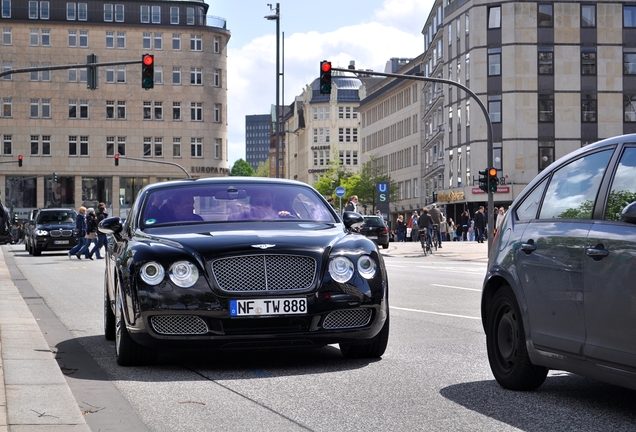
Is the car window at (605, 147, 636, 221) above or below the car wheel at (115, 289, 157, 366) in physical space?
above

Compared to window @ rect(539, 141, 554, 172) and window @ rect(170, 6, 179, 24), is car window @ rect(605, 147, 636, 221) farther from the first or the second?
window @ rect(170, 6, 179, 24)

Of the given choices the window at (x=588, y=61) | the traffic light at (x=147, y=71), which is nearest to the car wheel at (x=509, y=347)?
the traffic light at (x=147, y=71)

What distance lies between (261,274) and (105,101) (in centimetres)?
9250

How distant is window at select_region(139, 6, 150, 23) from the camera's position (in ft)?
323

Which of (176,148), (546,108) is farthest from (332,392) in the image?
(176,148)

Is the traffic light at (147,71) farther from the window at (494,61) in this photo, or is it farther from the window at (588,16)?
the window at (588,16)

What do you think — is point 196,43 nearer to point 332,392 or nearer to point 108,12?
point 108,12

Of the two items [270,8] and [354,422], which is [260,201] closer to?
[354,422]

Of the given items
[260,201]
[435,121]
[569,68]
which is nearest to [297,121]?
[435,121]

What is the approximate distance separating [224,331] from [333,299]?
822 millimetres

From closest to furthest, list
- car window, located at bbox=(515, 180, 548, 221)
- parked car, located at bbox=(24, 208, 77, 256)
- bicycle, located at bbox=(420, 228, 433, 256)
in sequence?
car window, located at bbox=(515, 180, 548, 221), parked car, located at bbox=(24, 208, 77, 256), bicycle, located at bbox=(420, 228, 433, 256)

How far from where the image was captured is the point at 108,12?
9800 cm

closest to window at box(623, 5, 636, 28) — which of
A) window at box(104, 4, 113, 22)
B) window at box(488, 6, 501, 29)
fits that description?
window at box(488, 6, 501, 29)

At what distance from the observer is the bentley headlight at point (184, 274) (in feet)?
27.1
